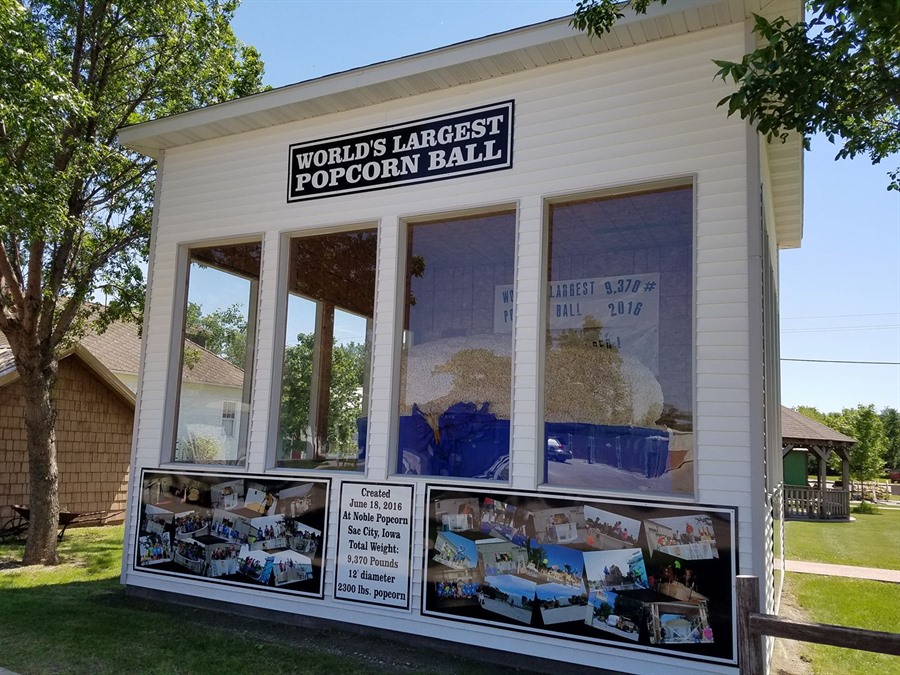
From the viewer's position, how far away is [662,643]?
5109 millimetres

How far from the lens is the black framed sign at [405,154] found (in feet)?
21.2

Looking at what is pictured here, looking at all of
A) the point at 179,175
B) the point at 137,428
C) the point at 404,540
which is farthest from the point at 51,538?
the point at 404,540

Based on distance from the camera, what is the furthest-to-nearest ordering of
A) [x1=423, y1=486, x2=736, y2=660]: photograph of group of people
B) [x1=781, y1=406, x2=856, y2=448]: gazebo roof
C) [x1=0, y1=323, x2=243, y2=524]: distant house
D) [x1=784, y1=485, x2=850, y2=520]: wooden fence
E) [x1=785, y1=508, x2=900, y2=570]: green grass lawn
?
[x1=781, y1=406, x2=856, y2=448]: gazebo roof → [x1=784, y1=485, x2=850, y2=520]: wooden fence → [x1=785, y1=508, x2=900, y2=570]: green grass lawn → [x1=0, y1=323, x2=243, y2=524]: distant house → [x1=423, y1=486, x2=736, y2=660]: photograph of group of people

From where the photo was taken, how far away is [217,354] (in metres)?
7.81

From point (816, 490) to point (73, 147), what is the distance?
2346 cm


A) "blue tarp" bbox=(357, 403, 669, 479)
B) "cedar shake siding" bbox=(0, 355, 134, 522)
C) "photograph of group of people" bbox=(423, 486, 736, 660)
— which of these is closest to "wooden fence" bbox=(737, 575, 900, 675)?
"photograph of group of people" bbox=(423, 486, 736, 660)

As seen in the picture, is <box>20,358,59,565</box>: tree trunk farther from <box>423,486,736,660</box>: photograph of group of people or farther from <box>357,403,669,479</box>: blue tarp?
<box>423,486,736,660</box>: photograph of group of people

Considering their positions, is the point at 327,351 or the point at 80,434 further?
the point at 80,434

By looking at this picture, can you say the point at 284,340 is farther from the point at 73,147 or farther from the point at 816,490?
the point at 816,490

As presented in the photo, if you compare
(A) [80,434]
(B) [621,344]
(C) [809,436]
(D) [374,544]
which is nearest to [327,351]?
(D) [374,544]

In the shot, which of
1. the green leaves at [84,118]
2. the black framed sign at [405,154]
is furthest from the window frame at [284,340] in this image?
the green leaves at [84,118]

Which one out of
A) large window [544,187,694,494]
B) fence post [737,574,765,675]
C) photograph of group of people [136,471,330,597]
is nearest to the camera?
fence post [737,574,765,675]

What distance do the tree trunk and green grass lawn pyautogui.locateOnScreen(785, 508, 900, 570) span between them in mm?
12484

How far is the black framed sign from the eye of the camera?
6449 millimetres
